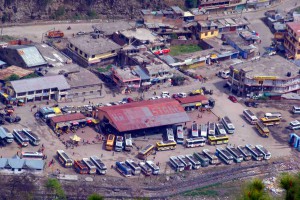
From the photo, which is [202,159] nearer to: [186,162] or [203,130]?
[186,162]

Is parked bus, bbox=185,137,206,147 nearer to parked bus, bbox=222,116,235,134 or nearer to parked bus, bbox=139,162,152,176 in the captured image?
parked bus, bbox=222,116,235,134

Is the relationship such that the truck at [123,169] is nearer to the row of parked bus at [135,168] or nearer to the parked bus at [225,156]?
the row of parked bus at [135,168]

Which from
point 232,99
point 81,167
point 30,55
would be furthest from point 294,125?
point 30,55

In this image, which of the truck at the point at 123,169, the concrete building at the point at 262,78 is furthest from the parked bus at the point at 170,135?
the concrete building at the point at 262,78

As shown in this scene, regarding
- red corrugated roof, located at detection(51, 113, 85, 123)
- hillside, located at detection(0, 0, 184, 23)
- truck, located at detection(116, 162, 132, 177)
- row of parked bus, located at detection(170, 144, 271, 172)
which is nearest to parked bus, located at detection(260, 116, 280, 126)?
row of parked bus, located at detection(170, 144, 271, 172)

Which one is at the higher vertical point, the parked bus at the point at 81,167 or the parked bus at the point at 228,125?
the parked bus at the point at 81,167

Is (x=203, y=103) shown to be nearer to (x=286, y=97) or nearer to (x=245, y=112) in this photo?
(x=245, y=112)

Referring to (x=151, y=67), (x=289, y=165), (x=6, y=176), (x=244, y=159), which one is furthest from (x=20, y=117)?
(x=289, y=165)
